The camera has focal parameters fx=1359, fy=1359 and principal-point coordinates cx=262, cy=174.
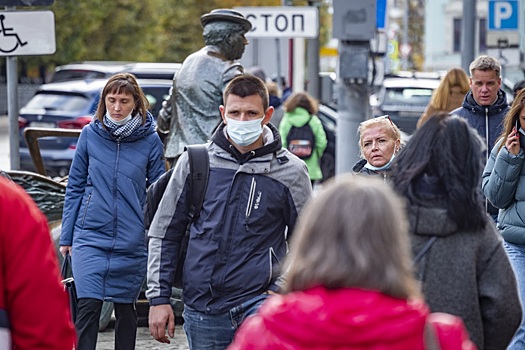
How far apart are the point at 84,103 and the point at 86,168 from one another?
46.1 ft


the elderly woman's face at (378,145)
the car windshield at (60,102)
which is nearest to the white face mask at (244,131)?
the elderly woman's face at (378,145)

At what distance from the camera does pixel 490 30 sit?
1998 cm

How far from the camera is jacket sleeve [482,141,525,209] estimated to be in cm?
686

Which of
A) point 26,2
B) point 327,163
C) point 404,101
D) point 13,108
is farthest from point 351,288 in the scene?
point 404,101

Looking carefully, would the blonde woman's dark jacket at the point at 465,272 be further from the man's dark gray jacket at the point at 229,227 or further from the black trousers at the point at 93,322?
the black trousers at the point at 93,322

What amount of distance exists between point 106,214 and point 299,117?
885 centimetres

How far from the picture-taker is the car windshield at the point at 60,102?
70.0 feet

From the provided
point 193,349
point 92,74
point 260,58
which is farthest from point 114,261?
point 92,74

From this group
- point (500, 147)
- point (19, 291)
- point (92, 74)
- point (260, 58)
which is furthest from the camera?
point (92, 74)

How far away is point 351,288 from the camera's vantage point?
10.1ft

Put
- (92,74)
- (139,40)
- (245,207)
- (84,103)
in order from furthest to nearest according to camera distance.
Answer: (139,40)
(92,74)
(84,103)
(245,207)

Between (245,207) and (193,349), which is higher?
(245,207)

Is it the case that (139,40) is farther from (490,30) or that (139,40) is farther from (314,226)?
Answer: (314,226)

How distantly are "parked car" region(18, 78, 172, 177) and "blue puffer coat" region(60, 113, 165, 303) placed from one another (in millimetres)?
12507
